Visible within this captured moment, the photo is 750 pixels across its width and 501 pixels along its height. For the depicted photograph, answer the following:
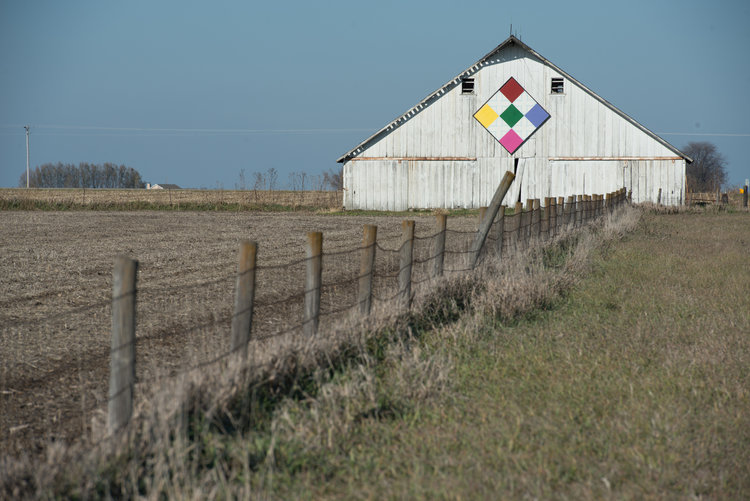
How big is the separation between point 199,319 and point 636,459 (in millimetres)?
5300

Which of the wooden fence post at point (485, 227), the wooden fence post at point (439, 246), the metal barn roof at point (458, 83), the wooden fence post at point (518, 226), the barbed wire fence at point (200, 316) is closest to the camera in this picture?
the barbed wire fence at point (200, 316)

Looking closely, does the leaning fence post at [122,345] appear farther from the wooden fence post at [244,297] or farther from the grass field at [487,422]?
the wooden fence post at [244,297]

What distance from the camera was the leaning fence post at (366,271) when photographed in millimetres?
6691

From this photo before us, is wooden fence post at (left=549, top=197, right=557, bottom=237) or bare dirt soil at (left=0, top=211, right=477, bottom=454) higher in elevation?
wooden fence post at (left=549, top=197, right=557, bottom=237)

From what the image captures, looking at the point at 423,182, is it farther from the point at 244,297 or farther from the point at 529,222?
the point at 244,297

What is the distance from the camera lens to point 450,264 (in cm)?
973

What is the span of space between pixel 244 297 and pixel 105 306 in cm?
464

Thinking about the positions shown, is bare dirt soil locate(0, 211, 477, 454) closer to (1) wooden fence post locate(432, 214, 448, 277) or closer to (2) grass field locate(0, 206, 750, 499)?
(1) wooden fence post locate(432, 214, 448, 277)

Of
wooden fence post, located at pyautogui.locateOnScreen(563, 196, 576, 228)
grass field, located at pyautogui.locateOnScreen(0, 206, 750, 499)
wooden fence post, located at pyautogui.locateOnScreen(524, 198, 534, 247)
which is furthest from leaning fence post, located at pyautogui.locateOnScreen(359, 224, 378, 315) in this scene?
wooden fence post, located at pyautogui.locateOnScreen(563, 196, 576, 228)

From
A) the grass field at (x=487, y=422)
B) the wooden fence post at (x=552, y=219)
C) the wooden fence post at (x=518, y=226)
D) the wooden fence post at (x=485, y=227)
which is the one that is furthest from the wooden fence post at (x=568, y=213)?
the grass field at (x=487, y=422)

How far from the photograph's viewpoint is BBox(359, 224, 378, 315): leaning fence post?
263 inches

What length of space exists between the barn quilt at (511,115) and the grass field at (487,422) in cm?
2603

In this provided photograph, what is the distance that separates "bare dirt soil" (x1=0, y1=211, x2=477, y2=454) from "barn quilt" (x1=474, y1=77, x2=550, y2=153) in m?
15.7

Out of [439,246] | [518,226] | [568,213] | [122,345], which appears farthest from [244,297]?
[568,213]
